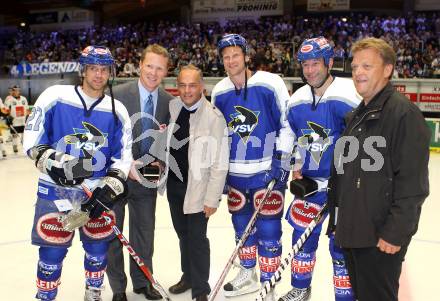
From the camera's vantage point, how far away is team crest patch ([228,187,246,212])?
336 cm

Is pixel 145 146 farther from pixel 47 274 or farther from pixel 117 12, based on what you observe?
pixel 117 12

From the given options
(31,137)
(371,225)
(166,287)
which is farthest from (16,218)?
(371,225)

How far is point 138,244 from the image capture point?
3361mm

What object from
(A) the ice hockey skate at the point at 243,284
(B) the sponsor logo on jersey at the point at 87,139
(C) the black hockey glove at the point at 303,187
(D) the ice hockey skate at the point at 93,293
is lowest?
(A) the ice hockey skate at the point at 243,284

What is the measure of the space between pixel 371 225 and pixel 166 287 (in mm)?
1977

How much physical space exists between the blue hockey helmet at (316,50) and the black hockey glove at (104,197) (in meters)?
1.30

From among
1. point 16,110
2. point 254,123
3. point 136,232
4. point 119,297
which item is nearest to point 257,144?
point 254,123

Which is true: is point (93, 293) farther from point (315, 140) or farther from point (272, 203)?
point (315, 140)

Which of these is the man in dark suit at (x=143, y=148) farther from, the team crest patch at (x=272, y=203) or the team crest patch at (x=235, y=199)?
the team crest patch at (x=272, y=203)

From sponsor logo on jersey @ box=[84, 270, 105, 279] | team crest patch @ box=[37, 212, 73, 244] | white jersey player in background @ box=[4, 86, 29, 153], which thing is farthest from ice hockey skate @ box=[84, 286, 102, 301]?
white jersey player in background @ box=[4, 86, 29, 153]

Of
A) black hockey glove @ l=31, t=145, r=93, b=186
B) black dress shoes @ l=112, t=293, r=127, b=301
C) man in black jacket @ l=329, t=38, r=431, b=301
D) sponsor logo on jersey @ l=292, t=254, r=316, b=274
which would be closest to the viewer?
man in black jacket @ l=329, t=38, r=431, b=301

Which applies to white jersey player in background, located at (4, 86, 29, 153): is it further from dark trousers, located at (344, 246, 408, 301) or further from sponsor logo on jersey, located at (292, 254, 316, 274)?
dark trousers, located at (344, 246, 408, 301)

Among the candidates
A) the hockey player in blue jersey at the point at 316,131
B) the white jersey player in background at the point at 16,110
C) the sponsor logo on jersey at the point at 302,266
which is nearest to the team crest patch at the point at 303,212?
the hockey player in blue jersey at the point at 316,131

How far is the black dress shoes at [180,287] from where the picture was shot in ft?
11.3
